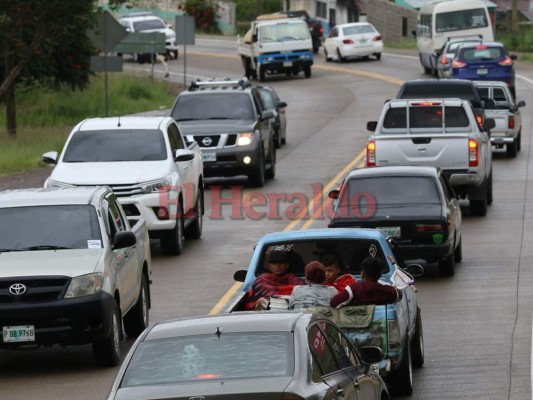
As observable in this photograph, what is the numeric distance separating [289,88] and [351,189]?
39322 mm

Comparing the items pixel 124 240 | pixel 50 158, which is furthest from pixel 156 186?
pixel 124 240

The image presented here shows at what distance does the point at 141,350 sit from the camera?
926cm

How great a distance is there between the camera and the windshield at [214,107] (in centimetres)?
3169

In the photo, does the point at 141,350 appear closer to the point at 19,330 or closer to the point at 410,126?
the point at 19,330

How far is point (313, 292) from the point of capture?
12867 millimetres

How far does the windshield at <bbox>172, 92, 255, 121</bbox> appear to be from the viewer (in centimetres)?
3169

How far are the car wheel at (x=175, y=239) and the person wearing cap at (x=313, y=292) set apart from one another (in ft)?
31.6

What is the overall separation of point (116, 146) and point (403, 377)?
418 inches

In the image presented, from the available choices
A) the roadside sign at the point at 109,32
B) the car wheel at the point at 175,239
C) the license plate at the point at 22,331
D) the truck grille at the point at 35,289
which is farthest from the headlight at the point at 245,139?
the license plate at the point at 22,331

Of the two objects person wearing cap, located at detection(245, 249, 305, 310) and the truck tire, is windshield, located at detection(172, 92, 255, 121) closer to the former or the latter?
the truck tire

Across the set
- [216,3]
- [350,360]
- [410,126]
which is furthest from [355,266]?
[216,3]

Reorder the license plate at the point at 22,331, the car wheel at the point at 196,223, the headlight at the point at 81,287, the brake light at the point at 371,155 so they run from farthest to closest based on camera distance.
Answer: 1. the brake light at the point at 371,155
2. the car wheel at the point at 196,223
3. the headlight at the point at 81,287
4. the license plate at the point at 22,331

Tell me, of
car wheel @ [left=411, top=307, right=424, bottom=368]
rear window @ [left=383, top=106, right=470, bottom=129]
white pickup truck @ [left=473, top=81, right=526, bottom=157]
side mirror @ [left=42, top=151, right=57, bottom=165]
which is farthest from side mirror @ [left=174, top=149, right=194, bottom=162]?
white pickup truck @ [left=473, top=81, right=526, bottom=157]

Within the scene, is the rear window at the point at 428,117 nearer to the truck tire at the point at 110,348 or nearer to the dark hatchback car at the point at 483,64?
the truck tire at the point at 110,348
